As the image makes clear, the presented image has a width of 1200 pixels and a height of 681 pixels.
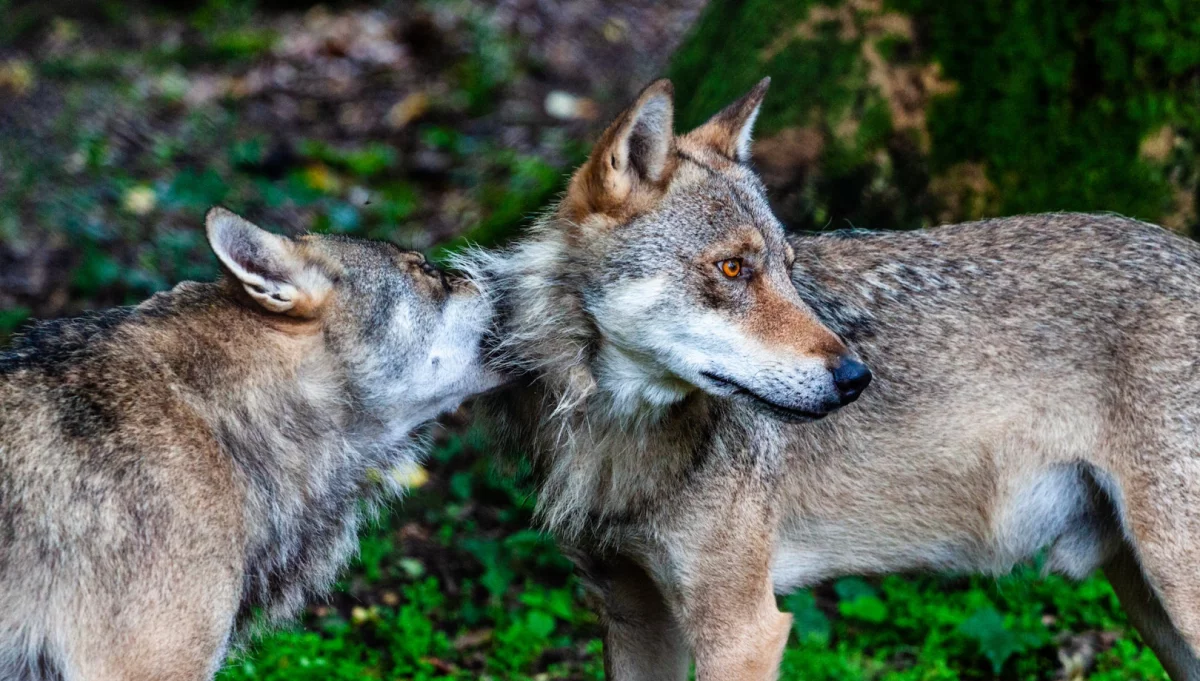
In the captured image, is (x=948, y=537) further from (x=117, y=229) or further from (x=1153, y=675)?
(x=117, y=229)

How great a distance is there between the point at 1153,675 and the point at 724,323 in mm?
3555

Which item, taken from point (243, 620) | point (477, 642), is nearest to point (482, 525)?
point (477, 642)

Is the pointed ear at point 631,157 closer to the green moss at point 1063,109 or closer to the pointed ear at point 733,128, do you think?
the pointed ear at point 733,128

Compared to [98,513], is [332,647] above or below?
below

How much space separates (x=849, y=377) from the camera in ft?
15.8

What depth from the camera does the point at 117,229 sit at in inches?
372

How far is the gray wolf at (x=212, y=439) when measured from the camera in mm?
4289

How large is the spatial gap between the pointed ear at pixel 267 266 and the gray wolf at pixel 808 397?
0.86 m

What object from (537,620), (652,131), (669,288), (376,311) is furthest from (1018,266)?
(537,620)

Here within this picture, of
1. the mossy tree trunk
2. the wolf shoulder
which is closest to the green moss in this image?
the mossy tree trunk

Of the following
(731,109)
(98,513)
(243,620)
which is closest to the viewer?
(98,513)

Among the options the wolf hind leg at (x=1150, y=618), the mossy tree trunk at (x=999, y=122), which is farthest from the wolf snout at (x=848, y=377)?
the mossy tree trunk at (x=999, y=122)

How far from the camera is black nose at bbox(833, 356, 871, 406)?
4801 mm

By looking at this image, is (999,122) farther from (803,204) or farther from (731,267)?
(731,267)
